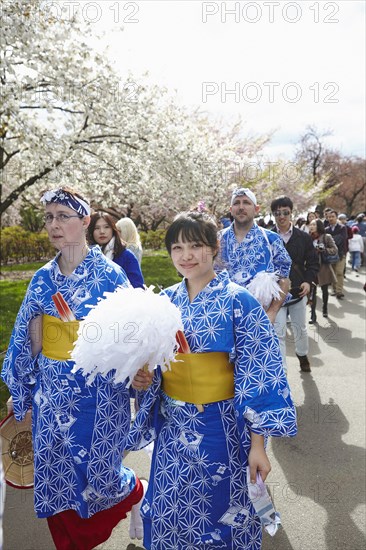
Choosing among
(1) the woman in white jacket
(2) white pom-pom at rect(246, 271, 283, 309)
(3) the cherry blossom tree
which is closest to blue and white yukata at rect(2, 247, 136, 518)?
(2) white pom-pom at rect(246, 271, 283, 309)

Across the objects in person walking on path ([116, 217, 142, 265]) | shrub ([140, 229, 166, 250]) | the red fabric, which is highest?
shrub ([140, 229, 166, 250])

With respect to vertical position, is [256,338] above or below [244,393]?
above

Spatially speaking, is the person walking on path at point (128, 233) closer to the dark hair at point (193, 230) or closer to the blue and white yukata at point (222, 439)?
the dark hair at point (193, 230)

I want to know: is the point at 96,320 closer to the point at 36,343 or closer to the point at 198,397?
the point at 198,397

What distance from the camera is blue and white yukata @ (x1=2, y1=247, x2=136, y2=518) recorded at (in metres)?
2.56

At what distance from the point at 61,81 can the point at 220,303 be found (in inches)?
338

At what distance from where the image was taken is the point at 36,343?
107 inches

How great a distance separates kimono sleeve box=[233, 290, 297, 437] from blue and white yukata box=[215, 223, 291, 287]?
2.10m

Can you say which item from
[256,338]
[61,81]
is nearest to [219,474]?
[256,338]

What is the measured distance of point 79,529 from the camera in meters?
2.64

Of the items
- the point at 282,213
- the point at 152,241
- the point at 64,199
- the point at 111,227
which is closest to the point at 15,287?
the point at 111,227

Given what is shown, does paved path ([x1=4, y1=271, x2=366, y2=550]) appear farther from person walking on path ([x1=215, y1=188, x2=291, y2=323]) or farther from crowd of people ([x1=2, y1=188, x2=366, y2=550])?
person walking on path ([x1=215, y1=188, x2=291, y2=323])

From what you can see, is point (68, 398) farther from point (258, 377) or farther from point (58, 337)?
point (258, 377)

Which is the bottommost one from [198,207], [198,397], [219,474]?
[219,474]
